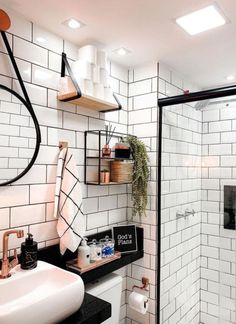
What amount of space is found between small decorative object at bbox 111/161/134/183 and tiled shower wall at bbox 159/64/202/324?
14.3 inches

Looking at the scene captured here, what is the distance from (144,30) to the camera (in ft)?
5.59

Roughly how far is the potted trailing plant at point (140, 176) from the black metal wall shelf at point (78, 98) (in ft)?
1.24

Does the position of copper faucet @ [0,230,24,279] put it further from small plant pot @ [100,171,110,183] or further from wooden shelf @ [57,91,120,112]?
wooden shelf @ [57,91,120,112]

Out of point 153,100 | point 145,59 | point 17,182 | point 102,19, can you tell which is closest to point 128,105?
point 153,100

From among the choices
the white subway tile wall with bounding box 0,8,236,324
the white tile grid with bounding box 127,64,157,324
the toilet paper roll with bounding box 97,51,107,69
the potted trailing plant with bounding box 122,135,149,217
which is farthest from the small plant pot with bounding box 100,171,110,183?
the toilet paper roll with bounding box 97,51,107,69

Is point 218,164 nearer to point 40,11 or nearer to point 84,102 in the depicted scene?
point 84,102

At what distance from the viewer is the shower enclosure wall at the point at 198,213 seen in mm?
2314

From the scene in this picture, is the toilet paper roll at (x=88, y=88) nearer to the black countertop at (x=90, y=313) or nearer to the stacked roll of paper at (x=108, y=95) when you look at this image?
the stacked roll of paper at (x=108, y=95)

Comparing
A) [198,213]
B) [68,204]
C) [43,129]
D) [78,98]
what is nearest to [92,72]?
[78,98]

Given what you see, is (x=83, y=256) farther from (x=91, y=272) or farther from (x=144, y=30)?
(x=144, y=30)

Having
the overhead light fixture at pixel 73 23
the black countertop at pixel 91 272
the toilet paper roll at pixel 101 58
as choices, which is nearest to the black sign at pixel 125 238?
the black countertop at pixel 91 272

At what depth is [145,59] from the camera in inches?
84.3

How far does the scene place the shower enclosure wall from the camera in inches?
91.1

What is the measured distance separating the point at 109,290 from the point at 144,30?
1771 millimetres
